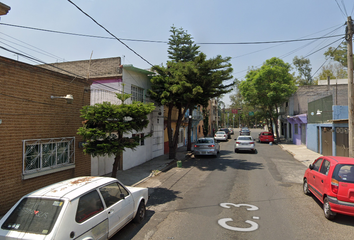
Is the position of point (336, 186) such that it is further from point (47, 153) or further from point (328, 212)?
point (47, 153)

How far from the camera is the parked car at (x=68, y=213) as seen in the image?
3760 millimetres

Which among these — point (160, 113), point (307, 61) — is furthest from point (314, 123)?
point (307, 61)

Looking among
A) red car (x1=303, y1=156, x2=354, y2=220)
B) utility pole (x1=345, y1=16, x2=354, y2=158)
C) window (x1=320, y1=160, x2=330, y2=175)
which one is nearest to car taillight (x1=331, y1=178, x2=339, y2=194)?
red car (x1=303, y1=156, x2=354, y2=220)

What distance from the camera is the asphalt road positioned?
5.29 metres

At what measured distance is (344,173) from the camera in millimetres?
5906

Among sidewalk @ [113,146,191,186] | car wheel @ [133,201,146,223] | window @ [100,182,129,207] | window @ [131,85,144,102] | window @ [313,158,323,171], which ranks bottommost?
sidewalk @ [113,146,191,186]

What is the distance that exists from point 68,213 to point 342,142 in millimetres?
16653

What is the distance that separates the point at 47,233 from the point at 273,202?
6.54 meters

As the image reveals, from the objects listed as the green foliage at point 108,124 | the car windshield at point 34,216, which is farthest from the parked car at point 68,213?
the green foliage at point 108,124

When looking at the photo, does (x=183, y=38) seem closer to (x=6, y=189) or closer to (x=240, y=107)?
(x=6, y=189)

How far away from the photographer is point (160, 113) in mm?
18812

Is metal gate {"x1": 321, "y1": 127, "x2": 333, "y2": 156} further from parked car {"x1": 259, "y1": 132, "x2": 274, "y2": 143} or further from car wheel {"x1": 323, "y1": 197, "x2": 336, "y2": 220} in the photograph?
car wheel {"x1": 323, "y1": 197, "x2": 336, "y2": 220}

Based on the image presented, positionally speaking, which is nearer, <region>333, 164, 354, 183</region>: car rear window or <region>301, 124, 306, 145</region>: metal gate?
<region>333, 164, 354, 183</region>: car rear window

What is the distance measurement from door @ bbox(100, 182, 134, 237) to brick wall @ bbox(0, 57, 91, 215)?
385cm
